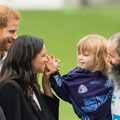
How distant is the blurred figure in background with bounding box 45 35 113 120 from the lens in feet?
20.0

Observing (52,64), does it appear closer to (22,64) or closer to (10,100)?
(22,64)

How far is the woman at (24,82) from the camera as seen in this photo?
5.63 m

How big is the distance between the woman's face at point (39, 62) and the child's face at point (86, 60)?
33 centimetres

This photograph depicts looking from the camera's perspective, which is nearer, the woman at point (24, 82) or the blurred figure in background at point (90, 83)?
the woman at point (24, 82)

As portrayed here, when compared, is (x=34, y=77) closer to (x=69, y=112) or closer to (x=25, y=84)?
(x=25, y=84)

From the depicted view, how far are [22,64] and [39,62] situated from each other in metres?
0.17

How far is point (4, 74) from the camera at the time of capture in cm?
576

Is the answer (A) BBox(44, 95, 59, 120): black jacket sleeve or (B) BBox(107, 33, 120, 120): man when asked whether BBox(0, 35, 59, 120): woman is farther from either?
(B) BBox(107, 33, 120, 120): man

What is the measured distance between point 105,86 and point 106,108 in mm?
169

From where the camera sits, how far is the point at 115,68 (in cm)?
598

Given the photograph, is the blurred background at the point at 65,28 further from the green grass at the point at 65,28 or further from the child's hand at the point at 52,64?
the child's hand at the point at 52,64

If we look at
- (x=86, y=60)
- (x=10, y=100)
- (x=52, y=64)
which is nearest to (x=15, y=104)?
(x=10, y=100)

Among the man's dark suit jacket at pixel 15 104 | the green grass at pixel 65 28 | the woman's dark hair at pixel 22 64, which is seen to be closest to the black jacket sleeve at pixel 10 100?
the man's dark suit jacket at pixel 15 104

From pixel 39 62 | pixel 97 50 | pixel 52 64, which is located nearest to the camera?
pixel 39 62
